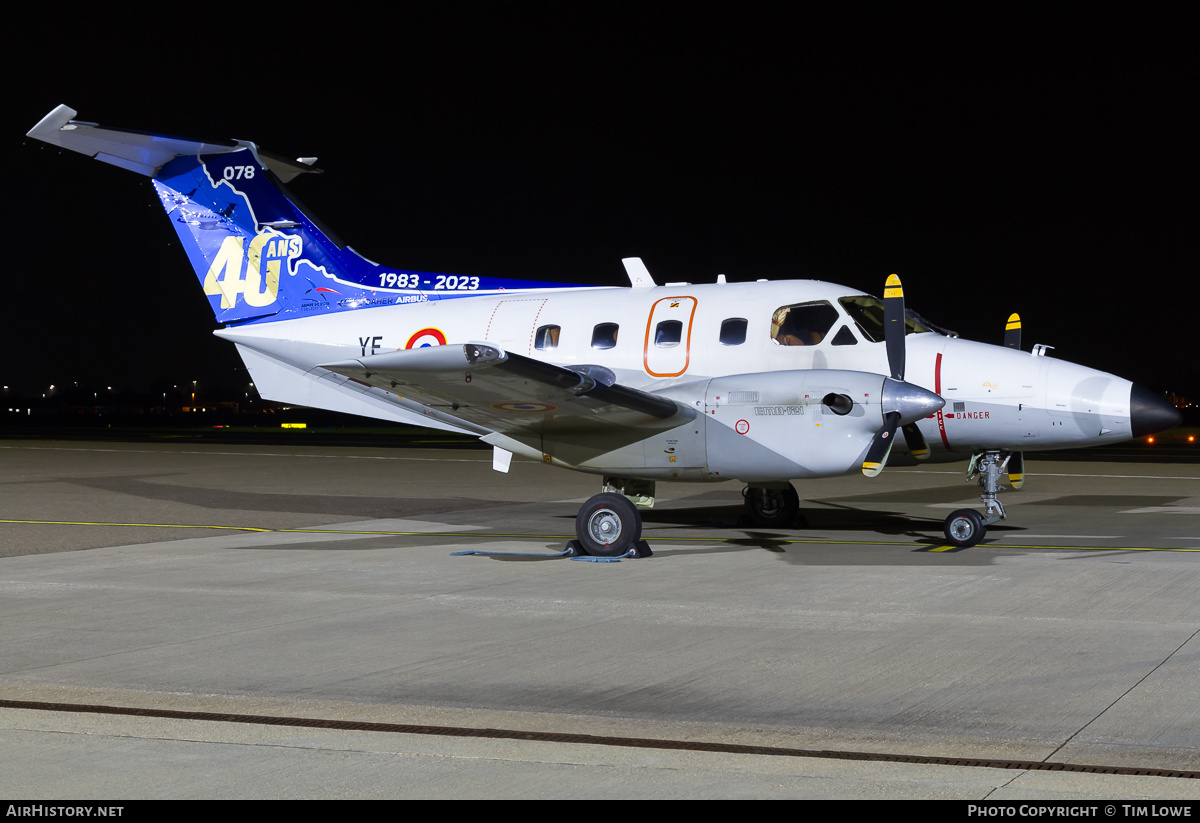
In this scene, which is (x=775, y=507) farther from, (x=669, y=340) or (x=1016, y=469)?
(x=1016, y=469)

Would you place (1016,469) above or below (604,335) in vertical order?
below

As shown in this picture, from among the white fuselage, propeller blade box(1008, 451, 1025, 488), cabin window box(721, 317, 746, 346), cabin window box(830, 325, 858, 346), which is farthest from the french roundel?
propeller blade box(1008, 451, 1025, 488)

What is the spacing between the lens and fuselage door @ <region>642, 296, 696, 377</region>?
14.4 m

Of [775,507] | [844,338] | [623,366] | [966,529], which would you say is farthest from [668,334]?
[966,529]

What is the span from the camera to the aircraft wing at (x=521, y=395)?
11164 millimetres

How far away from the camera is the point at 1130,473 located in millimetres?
27578

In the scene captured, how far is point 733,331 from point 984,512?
3.68 metres

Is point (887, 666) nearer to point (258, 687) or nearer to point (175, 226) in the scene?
point (258, 687)

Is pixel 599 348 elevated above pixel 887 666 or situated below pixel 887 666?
above

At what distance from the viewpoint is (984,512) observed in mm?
13578

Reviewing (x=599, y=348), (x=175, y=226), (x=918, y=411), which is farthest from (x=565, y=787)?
(x=175, y=226)

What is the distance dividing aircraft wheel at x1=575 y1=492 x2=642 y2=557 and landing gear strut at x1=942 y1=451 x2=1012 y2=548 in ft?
12.5

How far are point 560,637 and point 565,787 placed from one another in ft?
11.5

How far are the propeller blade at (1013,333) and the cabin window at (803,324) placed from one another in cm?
259
